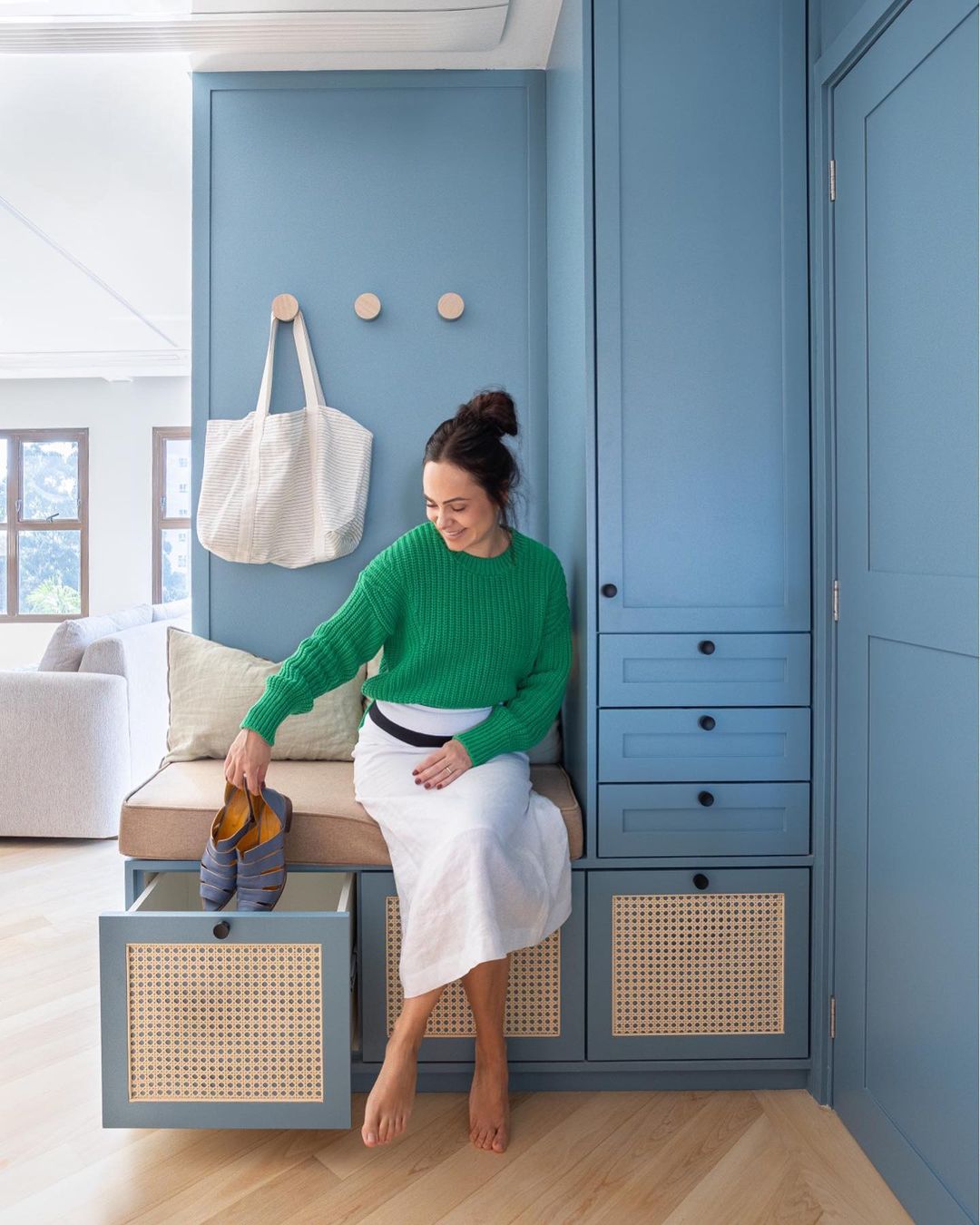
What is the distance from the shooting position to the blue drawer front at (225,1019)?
156cm

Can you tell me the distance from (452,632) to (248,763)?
1.51 ft

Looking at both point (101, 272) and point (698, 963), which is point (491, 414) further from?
point (101, 272)

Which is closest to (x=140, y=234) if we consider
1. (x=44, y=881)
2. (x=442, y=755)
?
(x=44, y=881)

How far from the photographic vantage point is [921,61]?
1382 millimetres

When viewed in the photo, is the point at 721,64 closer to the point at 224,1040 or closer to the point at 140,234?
the point at 224,1040

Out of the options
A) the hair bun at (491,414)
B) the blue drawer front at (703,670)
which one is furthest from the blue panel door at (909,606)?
the hair bun at (491,414)

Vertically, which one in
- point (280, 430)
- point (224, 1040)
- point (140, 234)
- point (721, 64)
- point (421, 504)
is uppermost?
point (140, 234)

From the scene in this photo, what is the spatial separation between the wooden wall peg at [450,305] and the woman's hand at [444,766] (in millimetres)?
1150

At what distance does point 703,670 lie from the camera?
1.81m

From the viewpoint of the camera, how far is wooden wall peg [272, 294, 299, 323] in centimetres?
229

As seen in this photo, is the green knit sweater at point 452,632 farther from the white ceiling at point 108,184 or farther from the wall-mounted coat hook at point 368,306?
the white ceiling at point 108,184

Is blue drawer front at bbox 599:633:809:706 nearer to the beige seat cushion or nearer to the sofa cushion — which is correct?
the beige seat cushion

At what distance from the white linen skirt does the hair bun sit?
1.86 feet

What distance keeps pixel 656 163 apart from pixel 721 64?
0.23 m
